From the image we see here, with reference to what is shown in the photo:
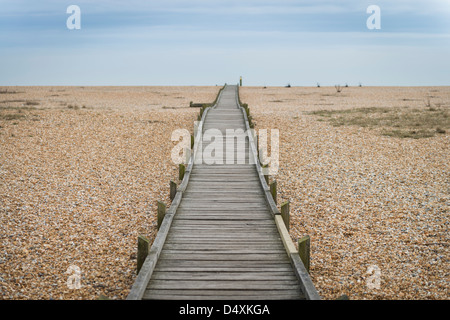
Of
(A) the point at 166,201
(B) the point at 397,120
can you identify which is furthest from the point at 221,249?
(B) the point at 397,120

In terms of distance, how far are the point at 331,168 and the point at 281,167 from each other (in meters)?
2.05

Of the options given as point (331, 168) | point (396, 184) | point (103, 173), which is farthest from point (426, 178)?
point (103, 173)

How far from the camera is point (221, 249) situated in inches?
311

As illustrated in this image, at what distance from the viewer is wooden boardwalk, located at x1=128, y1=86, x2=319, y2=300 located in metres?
6.50

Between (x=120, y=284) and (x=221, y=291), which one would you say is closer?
(x=221, y=291)

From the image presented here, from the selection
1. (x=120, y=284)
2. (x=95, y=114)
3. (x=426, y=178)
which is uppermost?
(x=95, y=114)

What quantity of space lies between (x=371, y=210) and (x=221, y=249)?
240 inches

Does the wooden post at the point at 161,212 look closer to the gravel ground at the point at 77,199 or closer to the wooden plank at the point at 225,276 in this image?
the gravel ground at the point at 77,199

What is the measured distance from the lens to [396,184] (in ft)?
46.4

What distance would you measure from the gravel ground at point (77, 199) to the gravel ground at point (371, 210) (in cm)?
448

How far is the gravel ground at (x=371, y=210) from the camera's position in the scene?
820cm

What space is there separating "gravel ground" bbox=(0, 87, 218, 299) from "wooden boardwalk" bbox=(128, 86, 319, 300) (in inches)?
46.4
